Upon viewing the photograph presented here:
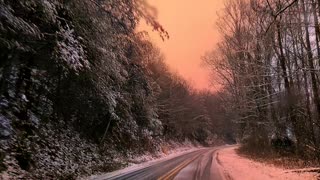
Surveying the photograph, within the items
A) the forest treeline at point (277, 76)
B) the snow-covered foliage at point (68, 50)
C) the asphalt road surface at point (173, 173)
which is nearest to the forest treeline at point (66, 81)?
the snow-covered foliage at point (68, 50)

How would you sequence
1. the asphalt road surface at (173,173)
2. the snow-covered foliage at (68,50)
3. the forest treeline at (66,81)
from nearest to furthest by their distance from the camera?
the forest treeline at (66,81)
the snow-covered foliage at (68,50)
the asphalt road surface at (173,173)

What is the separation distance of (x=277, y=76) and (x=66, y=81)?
11.9 meters

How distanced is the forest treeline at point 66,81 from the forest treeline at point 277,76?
21.3ft

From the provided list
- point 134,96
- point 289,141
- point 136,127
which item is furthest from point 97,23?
point 136,127

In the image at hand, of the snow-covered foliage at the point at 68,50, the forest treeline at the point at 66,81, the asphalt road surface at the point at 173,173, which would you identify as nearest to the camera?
the forest treeline at the point at 66,81

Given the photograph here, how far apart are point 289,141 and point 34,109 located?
18757mm

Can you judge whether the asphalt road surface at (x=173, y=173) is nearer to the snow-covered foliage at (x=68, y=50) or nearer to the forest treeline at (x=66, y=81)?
the forest treeline at (x=66, y=81)

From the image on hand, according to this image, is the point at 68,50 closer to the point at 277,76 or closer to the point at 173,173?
the point at 173,173

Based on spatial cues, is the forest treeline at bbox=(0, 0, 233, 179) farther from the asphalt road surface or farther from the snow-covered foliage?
the asphalt road surface

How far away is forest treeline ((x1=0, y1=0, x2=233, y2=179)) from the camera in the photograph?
13094 millimetres

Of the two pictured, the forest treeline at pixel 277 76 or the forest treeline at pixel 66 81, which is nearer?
the forest treeline at pixel 66 81

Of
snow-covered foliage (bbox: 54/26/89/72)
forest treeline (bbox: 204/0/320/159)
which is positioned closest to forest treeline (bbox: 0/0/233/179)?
snow-covered foliage (bbox: 54/26/89/72)

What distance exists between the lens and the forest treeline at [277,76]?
19.1 m

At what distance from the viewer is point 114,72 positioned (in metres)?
18.9
